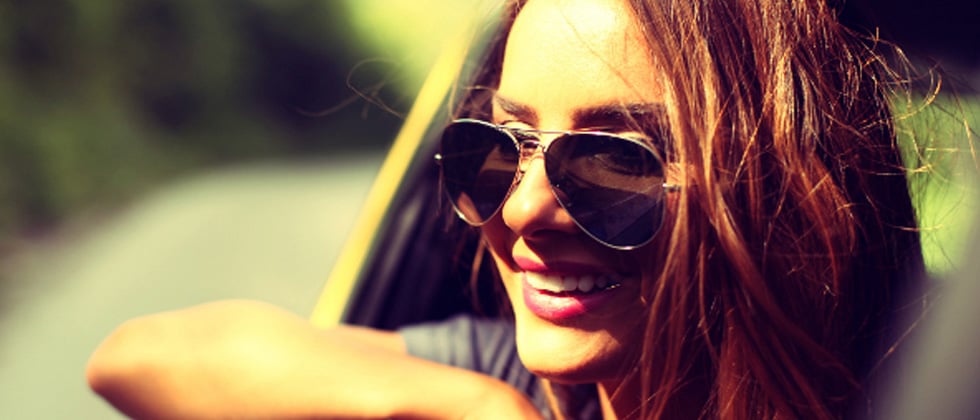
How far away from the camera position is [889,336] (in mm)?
1332

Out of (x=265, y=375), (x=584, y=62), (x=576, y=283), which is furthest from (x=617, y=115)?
(x=265, y=375)

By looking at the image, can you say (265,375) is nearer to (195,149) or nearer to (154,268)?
(154,268)

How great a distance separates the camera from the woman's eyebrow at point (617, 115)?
3.99ft

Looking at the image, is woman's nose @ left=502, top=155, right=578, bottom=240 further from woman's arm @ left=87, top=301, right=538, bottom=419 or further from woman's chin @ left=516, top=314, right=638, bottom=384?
woman's arm @ left=87, top=301, right=538, bottom=419

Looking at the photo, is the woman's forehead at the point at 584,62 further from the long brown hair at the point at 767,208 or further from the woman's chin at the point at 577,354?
the woman's chin at the point at 577,354

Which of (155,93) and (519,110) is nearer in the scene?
(519,110)

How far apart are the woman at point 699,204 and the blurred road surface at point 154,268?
244cm

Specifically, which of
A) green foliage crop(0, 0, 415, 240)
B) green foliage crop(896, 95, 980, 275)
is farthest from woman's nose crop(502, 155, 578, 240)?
green foliage crop(0, 0, 415, 240)

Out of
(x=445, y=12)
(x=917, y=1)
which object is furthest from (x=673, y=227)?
(x=445, y=12)

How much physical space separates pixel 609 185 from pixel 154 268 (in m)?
3.80

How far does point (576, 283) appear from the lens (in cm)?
129

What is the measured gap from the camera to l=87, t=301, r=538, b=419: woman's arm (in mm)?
1498

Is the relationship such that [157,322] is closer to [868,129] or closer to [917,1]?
[868,129]

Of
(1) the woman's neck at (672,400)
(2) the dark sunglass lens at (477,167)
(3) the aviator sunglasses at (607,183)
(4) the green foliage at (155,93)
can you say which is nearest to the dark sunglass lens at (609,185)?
(3) the aviator sunglasses at (607,183)
